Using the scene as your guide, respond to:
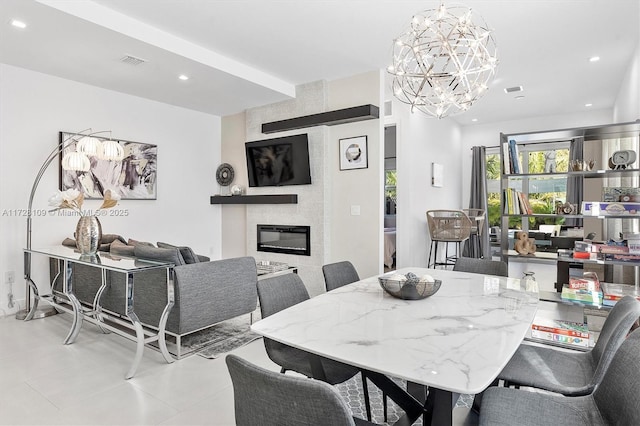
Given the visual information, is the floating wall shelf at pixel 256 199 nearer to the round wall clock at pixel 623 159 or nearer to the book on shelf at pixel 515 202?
the book on shelf at pixel 515 202

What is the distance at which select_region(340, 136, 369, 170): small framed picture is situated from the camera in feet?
15.3

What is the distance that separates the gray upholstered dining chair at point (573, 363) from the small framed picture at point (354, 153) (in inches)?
121

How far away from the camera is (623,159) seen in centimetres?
305

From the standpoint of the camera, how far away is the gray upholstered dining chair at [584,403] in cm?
119

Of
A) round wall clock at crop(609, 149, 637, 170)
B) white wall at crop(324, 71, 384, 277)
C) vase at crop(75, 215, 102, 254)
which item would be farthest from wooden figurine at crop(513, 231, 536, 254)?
vase at crop(75, 215, 102, 254)

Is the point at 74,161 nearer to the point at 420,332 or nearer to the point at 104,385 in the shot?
the point at 104,385

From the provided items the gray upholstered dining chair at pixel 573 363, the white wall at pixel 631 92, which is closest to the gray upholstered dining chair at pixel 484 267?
the gray upholstered dining chair at pixel 573 363

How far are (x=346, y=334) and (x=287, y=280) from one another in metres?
0.81

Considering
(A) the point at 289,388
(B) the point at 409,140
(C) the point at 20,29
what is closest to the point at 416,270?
(A) the point at 289,388

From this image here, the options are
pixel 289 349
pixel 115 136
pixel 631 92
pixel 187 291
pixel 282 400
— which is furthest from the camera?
pixel 115 136

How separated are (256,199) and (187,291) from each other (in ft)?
9.30

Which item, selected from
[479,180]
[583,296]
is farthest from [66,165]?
[479,180]

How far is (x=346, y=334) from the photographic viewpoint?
141cm

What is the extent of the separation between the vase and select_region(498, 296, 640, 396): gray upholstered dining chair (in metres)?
3.30
